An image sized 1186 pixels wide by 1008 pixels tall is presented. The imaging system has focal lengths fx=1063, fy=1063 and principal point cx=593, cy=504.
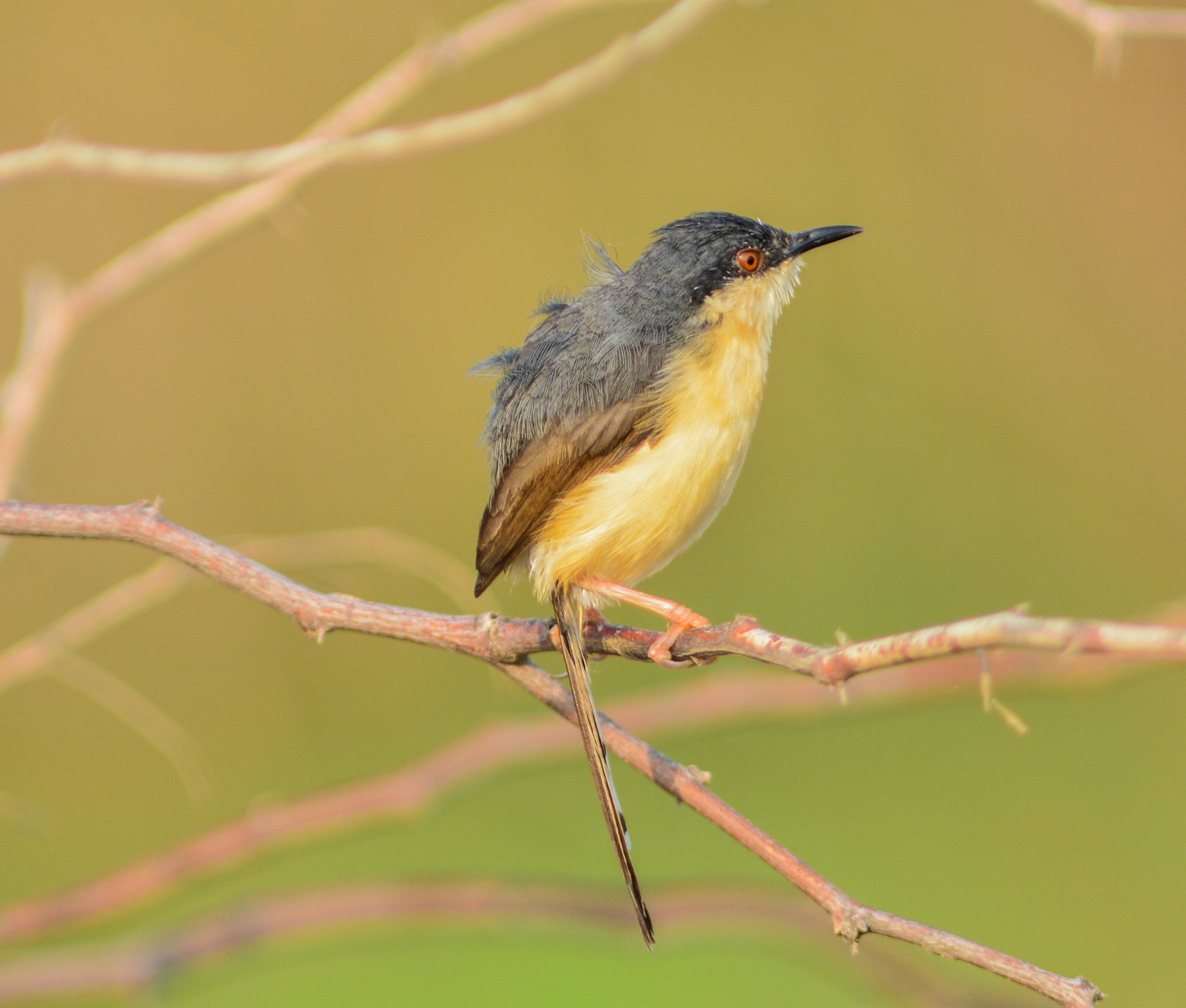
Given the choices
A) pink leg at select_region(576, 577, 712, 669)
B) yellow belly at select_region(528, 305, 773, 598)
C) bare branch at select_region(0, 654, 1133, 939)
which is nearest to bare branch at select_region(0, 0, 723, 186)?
yellow belly at select_region(528, 305, 773, 598)

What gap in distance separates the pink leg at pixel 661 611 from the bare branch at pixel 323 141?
602 mm

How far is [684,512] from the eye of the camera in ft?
4.38

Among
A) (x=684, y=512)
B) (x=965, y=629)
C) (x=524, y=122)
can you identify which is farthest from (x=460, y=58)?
(x=965, y=629)

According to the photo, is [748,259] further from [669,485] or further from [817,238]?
[669,485]

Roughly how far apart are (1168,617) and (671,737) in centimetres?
101

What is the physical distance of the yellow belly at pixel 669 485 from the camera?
1325 mm

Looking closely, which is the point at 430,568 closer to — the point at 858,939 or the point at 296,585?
the point at 296,585

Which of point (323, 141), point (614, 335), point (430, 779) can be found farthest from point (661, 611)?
point (323, 141)

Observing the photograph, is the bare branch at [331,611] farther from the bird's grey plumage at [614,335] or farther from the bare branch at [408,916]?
the bare branch at [408,916]

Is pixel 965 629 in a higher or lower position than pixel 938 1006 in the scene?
higher

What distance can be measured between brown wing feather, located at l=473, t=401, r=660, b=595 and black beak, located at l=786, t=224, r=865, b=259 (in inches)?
16.3

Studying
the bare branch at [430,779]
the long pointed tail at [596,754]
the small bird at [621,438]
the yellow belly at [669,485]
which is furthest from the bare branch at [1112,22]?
the long pointed tail at [596,754]

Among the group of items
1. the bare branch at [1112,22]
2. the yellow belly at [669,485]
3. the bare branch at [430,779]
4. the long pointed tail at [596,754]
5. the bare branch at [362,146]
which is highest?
the bare branch at [362,146]

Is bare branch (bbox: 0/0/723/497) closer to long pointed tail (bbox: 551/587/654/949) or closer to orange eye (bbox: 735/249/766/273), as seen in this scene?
orange eye (bbox: 735/249/766/273)
